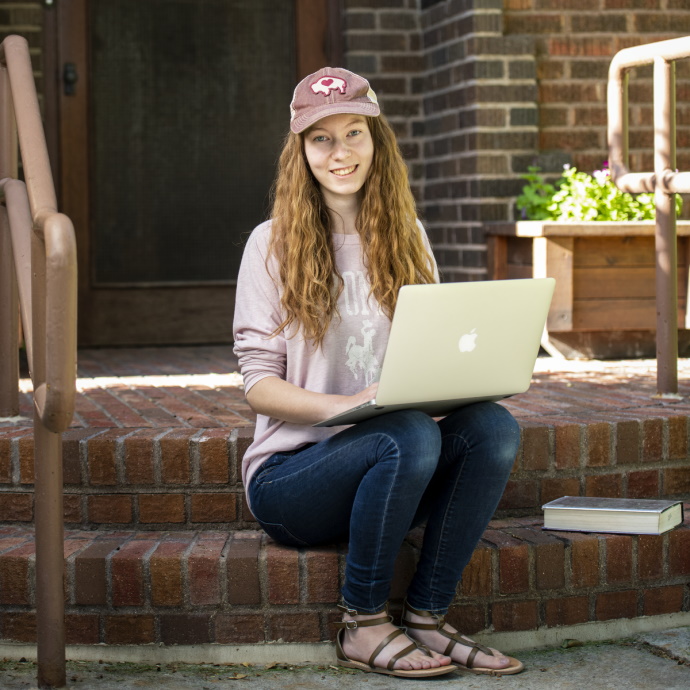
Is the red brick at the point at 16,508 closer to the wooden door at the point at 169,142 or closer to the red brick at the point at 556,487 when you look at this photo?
the red brick at the point at 556,487

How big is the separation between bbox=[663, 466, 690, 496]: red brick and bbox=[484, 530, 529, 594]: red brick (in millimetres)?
623

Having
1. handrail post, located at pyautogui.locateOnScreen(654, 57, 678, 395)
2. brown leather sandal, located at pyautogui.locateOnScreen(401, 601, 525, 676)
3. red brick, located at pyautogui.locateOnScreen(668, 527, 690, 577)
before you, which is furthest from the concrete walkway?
handrail post, located at pyautogui.locateOnScreen(654, 57, 678, 395)

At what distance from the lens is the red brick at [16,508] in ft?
9.49

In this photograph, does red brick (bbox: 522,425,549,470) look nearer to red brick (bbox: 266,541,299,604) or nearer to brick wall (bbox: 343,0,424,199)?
red brick (bbox: 266,541,299,604)

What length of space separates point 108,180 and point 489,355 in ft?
9.94

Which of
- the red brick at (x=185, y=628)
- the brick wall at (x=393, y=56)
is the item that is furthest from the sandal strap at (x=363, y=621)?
the brick wall at (x=393, y=56)

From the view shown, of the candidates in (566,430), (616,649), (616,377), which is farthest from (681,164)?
(616,649)

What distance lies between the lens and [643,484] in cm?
310

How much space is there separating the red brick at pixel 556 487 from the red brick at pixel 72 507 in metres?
1.15

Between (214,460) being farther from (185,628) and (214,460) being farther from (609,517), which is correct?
(609,517)

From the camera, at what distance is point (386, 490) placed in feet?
7.81

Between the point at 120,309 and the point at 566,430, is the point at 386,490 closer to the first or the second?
the point at 566,430

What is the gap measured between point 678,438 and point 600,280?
1.40 metres

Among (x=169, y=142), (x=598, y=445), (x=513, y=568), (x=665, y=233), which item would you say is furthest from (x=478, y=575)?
(x=169, y=142)
